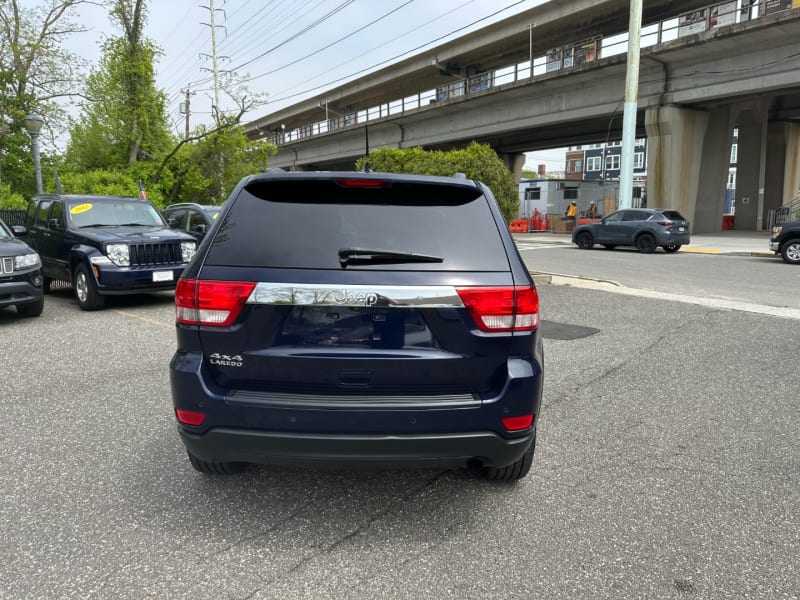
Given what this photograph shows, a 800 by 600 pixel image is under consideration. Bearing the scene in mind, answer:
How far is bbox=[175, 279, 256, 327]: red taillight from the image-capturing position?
8.36ft

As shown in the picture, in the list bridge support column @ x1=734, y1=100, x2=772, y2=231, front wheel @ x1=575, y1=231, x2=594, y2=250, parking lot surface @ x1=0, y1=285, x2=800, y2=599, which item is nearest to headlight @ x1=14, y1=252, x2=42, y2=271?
parking lot surface @ x1=0, y1=285, x2=800, y2=599

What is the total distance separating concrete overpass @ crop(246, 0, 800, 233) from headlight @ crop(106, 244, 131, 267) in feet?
79.6

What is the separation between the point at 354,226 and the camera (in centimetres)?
271

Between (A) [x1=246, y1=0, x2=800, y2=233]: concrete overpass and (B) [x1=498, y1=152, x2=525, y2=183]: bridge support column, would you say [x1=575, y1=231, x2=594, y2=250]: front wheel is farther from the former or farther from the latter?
(B) [x1=498, y1=152, x2=525, y2=183]: bridge support column

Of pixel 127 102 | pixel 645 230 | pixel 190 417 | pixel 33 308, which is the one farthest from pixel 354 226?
pixel 127 102

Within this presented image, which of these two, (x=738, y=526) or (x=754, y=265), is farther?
(x=754, y=265)

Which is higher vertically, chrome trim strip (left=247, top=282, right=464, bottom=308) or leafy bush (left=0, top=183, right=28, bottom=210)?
leafy bush (left=0, top=183, right=28, bottom=210)

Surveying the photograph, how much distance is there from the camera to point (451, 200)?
287 centimetres

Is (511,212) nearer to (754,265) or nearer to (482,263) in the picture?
(754,265)

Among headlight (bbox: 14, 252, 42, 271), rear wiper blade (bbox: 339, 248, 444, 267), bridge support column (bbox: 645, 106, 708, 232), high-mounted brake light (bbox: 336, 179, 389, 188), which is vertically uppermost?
bridge support column (bbox: 645, 106, 708, 232)

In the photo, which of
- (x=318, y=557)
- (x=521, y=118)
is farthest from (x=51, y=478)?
(x=521, y=118)

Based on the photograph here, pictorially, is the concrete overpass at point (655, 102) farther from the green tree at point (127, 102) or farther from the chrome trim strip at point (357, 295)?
the chrome trim strip at point (357, 295)

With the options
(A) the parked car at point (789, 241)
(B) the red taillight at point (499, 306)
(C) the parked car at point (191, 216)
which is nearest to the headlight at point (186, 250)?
(C) the parked car at point (191, 216)

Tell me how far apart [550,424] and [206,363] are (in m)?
2.65
